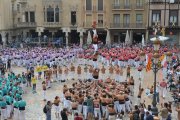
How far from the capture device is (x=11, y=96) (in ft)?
78.3

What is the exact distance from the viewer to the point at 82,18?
63250 mm

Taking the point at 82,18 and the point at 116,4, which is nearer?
the point at 116,4

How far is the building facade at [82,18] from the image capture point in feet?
201

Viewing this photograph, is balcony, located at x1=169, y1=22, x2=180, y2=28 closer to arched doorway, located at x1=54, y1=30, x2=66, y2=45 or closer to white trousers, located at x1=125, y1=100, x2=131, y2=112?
arched doorway, located at x1=54, y1=30, x2=66, y2=45

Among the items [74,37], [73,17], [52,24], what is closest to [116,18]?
[73,17]

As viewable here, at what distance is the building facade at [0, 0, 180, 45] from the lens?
201 ft

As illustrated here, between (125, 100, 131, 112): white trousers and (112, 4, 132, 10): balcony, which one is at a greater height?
(112, 4, 132, 10): balcony

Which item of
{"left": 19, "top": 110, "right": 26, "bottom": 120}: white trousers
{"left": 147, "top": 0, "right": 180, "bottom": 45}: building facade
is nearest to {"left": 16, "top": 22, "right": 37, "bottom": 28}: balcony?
{"left": 147, "top": 0, "right": 180, "bottom": 45}: building facade

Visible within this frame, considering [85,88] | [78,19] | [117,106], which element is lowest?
[117,106]

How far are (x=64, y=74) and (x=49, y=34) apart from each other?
31.7 m

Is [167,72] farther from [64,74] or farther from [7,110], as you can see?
[7,110]

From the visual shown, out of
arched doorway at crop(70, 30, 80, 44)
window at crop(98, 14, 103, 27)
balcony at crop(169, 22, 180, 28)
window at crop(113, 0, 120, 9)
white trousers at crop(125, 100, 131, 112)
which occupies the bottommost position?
white trousers at crop(125, 100, 131, 112)

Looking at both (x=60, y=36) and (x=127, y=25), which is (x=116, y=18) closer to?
(x=127, y=25)

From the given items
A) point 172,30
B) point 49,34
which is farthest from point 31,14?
point 172,30
